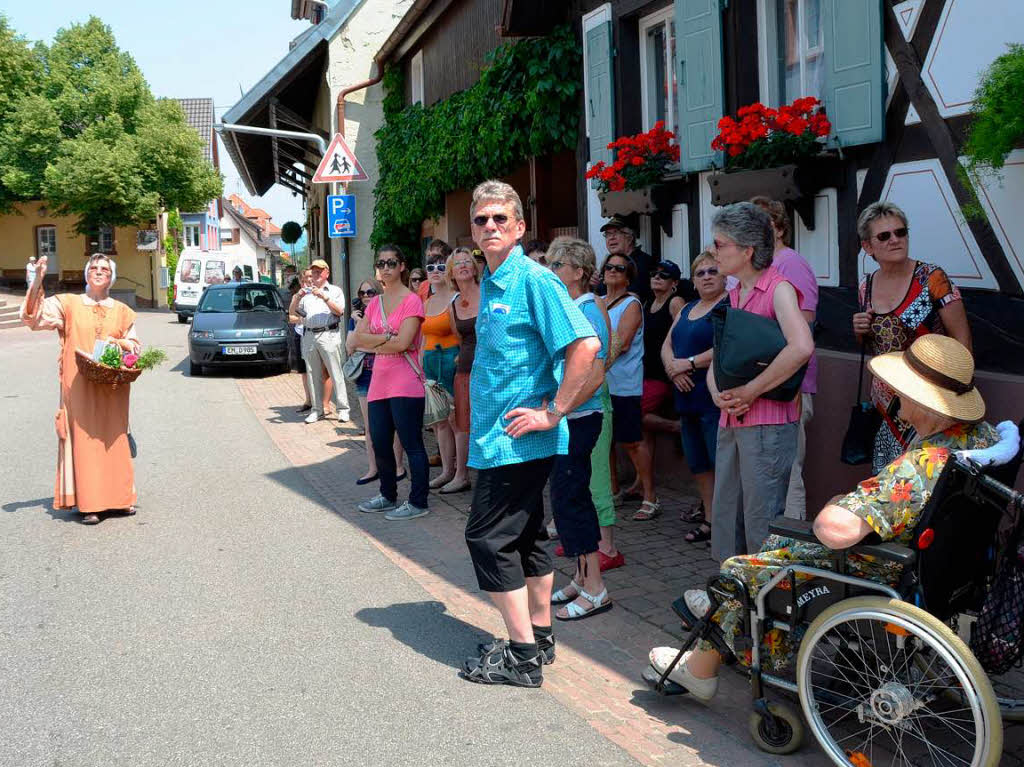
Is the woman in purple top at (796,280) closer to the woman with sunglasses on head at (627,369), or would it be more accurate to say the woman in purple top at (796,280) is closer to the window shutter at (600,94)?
the woman with sunglasses on head at (627,369)

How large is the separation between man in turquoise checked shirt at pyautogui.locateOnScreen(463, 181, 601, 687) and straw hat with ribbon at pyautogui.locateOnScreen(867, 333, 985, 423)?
118 centimetres

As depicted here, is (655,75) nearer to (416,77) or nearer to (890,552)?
(890,552)

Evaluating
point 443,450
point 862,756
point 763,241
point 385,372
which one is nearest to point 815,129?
point 763,241

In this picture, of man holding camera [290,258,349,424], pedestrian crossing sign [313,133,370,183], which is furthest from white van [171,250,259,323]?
man holding camera [290,258,349,424]

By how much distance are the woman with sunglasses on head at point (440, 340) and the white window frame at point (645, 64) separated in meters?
2.42

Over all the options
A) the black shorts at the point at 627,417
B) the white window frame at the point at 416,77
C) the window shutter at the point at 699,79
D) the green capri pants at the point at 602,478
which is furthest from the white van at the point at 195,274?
the green capri pants at the point at 602,478

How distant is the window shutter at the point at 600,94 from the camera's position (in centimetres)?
991

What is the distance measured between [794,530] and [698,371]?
300 cm

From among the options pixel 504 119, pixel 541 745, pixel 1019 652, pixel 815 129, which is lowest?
pixel 541 745

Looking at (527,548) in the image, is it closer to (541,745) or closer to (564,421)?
(564,421)

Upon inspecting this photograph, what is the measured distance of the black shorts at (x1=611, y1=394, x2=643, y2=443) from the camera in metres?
Answer: 7.18

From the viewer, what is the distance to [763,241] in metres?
4.74

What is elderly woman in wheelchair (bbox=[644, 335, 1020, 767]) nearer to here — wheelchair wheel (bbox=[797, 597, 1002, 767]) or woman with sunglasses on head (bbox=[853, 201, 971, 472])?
wheelchair wheel (bbox=[797, 597, 1002, 767])

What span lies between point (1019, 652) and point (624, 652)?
74.5 inches
